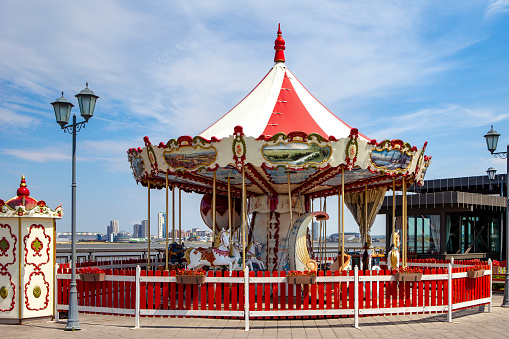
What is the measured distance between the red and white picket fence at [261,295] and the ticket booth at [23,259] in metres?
0.48

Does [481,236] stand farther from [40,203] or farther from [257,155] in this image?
[40,203]

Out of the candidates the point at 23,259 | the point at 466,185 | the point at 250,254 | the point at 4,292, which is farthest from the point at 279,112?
the point at 466,185

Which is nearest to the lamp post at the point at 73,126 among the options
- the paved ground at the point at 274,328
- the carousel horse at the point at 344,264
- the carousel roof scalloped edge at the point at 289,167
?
the paved ground at the point at 274,328

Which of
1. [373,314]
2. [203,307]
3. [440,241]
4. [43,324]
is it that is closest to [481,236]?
[440,241]

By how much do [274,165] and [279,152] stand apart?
0.34 m

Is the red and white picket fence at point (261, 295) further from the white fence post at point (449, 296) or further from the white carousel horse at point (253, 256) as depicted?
the white carousel horse at point (253, 256)

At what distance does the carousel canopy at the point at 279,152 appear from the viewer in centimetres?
1234

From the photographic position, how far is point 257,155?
40.5ft

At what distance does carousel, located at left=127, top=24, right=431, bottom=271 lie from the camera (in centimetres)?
1240

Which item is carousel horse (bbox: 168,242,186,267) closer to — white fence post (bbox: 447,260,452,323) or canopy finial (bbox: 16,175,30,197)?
canopy finial (bbox: 16,175,30,197)

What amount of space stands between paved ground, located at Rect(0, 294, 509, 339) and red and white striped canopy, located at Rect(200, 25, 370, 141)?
460cm

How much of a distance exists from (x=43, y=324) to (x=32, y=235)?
70.3 inches

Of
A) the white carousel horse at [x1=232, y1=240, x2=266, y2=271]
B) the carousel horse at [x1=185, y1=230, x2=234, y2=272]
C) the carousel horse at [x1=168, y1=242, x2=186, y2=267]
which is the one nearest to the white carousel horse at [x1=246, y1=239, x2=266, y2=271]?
the white carousel horse at [x1=232, y1=240, x2=266, y2=271]

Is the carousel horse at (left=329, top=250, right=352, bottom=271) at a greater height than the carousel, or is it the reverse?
the carousel
